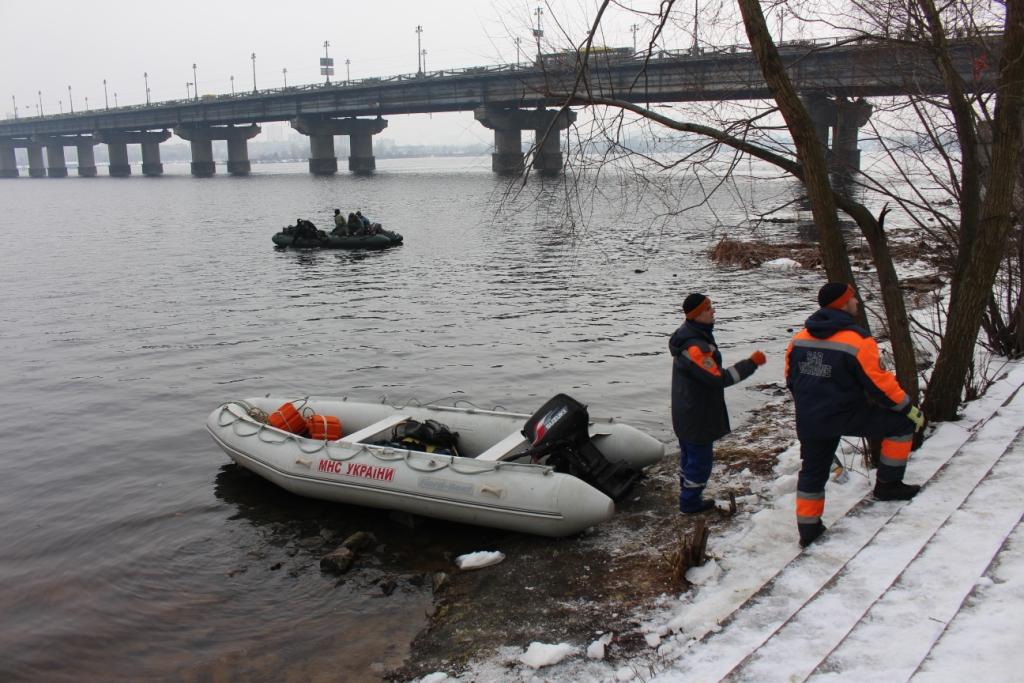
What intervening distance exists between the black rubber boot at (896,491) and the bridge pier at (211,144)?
419 ft

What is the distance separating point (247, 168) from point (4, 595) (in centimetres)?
12843

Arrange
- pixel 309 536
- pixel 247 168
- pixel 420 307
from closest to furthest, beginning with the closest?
pixel 309 536 < pixel 420 307 < pixel 247 168

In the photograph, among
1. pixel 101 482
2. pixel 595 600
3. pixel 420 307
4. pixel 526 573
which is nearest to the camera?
pixel 595 600

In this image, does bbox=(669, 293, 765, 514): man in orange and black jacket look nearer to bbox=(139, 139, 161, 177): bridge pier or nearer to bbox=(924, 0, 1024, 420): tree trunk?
bbox=(924, 0, 1024, 420): tree trunk

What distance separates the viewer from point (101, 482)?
32.7ft

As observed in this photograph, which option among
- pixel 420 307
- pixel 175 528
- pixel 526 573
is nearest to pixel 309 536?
pixel 175 528

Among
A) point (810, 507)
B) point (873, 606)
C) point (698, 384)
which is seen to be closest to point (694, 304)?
point (698, 384)

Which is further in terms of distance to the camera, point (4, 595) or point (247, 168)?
point (247, 168)

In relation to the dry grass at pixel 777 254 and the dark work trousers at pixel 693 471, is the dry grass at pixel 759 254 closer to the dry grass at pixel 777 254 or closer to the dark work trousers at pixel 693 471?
the dry grass at pixel 777 254

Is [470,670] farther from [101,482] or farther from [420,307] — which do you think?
[420,307]

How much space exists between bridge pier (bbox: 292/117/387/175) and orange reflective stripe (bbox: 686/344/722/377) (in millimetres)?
108465

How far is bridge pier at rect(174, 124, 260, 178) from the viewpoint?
122 metres

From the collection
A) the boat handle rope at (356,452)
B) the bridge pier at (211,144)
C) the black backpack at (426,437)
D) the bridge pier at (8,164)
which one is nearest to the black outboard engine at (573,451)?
the boat handle rope at (356,452)

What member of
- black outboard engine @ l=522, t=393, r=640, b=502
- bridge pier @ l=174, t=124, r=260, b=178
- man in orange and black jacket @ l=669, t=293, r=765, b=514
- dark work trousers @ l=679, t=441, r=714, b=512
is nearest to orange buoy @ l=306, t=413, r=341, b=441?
black outboard engine @ l=522, t=393, r=640, b=502
